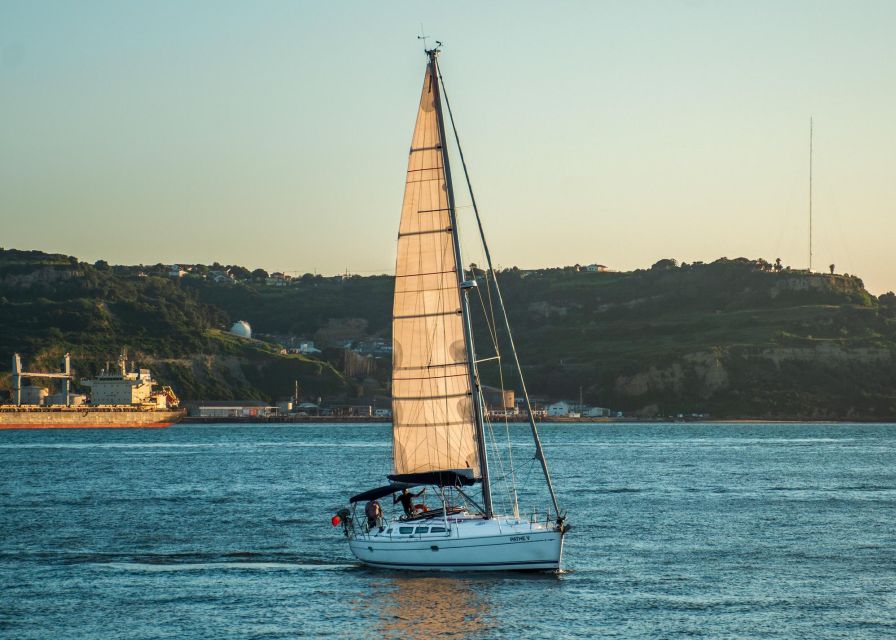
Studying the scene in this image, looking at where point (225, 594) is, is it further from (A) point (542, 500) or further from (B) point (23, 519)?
(A) point (542, 500)

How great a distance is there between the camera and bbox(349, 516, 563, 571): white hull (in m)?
39.3

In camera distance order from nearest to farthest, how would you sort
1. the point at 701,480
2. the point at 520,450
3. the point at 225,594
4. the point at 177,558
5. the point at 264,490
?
the point at 225,594 → the point at 177,558 → the point at 264,490 → the point at 701,480 → the point at 520,450

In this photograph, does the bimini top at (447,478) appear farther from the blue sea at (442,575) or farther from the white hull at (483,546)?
the blue sea at (442,575)

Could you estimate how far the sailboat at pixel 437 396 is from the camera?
39.6m

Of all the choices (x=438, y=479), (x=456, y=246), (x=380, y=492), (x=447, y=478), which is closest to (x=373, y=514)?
(x=380, y=492)

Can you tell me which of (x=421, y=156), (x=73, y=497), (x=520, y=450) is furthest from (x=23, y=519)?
(x=520, y=450)

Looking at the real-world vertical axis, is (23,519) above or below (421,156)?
below

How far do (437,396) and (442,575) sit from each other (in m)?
5.64

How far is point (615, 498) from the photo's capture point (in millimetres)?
69188

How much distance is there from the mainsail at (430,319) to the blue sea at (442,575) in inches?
173

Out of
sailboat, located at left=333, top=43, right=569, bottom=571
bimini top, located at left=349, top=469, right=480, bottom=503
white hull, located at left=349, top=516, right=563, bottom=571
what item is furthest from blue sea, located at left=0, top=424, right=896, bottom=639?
bimini top, located at left=349, top=469, right=480, bottom=503

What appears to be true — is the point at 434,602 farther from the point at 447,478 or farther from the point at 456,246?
the point at 456,246

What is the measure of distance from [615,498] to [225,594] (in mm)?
33490

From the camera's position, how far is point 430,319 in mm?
40781
